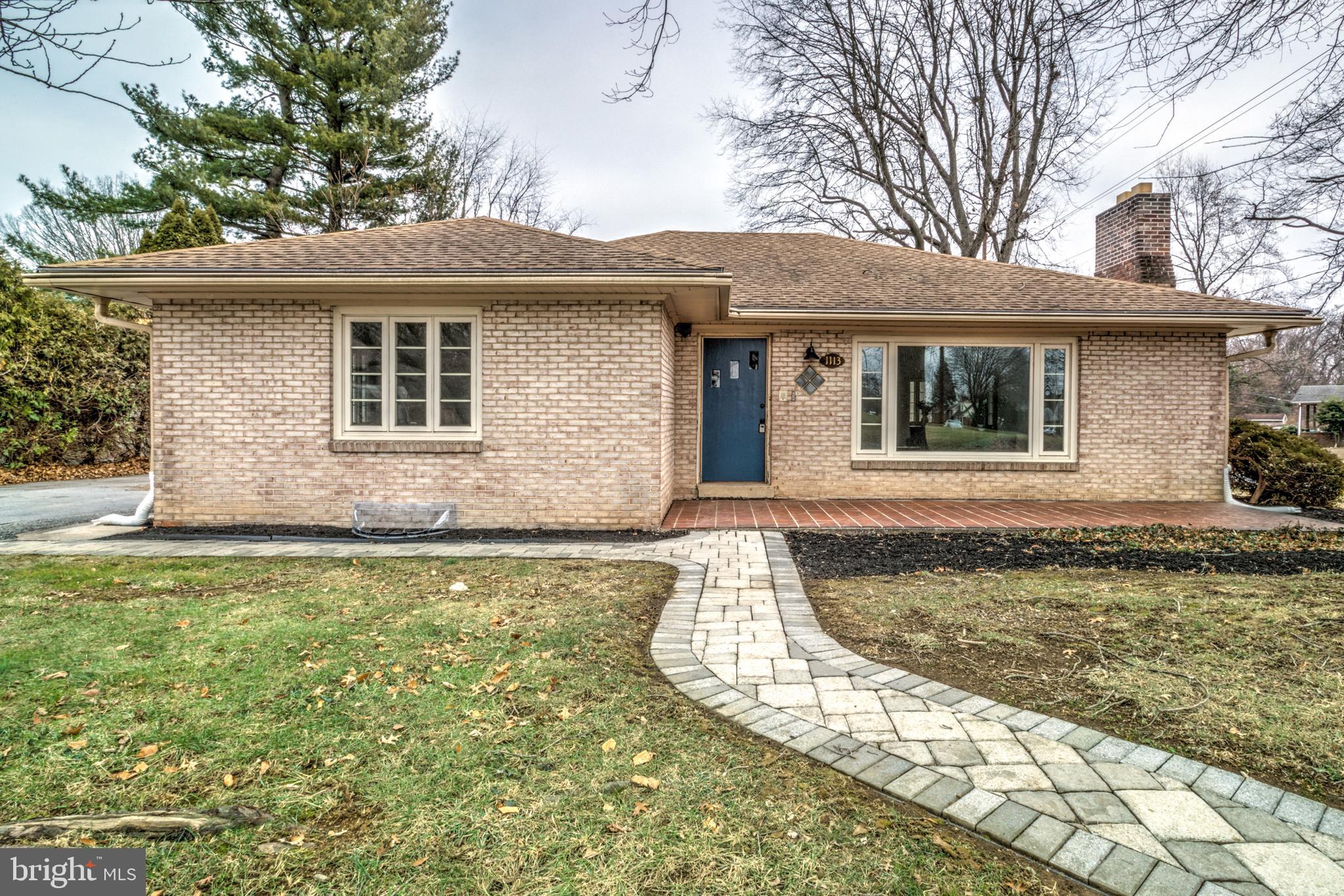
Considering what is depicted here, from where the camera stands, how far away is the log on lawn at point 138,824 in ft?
6.13

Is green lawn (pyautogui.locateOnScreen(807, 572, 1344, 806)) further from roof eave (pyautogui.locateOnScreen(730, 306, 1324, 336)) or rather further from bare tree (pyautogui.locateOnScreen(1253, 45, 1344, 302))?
roof eave (pyautogui.locateOnScreen(730, 306, 1324, 336))

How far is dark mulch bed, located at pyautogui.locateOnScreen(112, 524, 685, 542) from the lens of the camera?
6.59 metres

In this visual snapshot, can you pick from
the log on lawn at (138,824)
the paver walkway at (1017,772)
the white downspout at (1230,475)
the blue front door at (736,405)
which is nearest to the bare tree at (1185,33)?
the paver walkway at (1017,772)

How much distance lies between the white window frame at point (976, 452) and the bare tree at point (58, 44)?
8016 millimetres

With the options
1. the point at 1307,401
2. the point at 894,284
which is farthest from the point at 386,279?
the point at 1307,401

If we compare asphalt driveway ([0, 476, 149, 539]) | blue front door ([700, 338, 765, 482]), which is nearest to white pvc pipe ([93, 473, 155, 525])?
asphalt driveway ([0, 476, 149, 539])

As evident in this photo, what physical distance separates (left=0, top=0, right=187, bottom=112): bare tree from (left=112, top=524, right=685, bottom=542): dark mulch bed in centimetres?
437

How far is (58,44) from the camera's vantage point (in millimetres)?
2961

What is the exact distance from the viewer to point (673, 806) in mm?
2049

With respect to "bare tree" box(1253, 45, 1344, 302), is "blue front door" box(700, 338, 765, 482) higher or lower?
lower

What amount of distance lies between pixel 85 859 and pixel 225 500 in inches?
248

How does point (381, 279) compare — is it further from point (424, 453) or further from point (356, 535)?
point (356, 535)

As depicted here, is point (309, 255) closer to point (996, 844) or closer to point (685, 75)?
point (685, 75)

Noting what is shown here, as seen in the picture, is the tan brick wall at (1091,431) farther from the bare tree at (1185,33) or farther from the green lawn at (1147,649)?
the bare tree at (1185,33)
